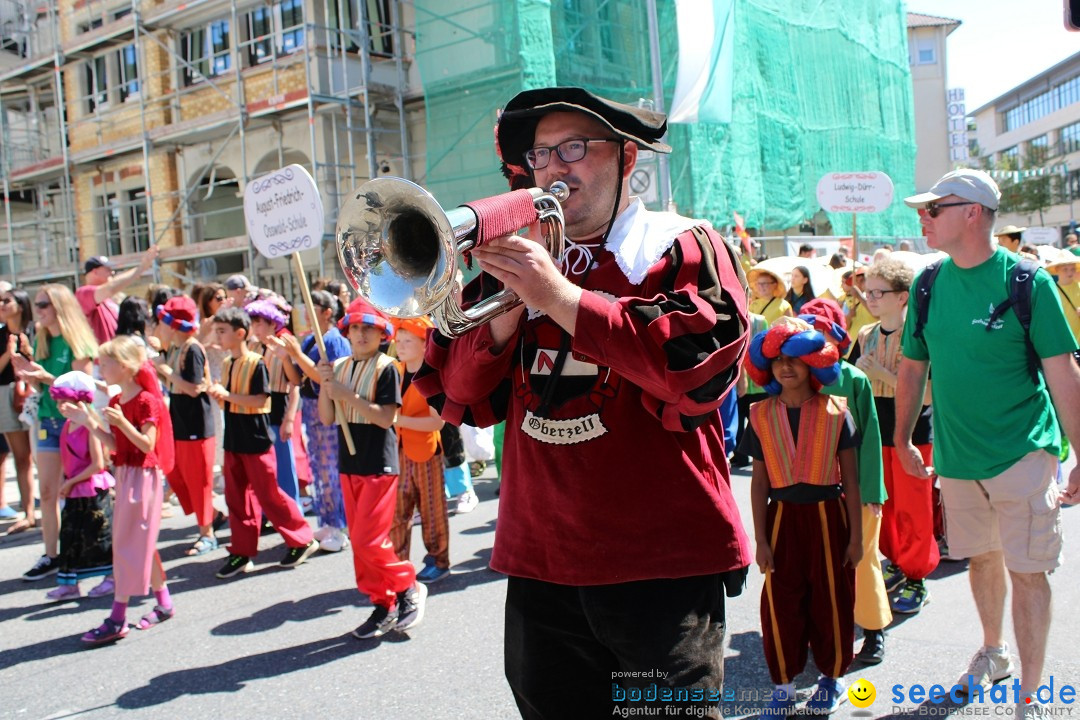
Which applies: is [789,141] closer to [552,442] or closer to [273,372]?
[273,372]

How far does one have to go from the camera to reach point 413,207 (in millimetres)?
1926

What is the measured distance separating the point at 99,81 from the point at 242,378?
61.8 ft

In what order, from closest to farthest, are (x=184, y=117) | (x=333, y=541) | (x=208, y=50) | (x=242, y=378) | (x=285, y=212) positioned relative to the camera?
(x=285, y=212) < (x=242, y=378) < (x=333, y=541) < (x=208, y=50) < (x=184, y=117)

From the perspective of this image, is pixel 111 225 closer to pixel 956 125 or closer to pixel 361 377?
pixel 361 377

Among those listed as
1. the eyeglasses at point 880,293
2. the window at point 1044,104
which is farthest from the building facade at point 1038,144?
the eyeglasses at point 880,293

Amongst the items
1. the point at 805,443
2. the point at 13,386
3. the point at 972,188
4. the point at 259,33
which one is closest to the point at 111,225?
the point at 259,33

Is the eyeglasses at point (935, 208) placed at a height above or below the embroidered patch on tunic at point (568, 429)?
above

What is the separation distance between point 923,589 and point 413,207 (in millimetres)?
3965

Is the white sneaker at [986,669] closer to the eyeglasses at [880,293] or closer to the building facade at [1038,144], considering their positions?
the eyeglasses at [880,293]

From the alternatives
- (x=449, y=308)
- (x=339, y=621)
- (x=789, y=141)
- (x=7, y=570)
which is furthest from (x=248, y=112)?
(x=449, y=308)

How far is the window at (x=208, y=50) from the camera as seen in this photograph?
62.8ft

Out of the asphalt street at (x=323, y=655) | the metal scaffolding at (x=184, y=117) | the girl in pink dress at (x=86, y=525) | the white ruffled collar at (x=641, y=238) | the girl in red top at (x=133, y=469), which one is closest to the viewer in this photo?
the white ruffled collar at (x=641, y=238)

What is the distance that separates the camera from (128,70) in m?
21.2

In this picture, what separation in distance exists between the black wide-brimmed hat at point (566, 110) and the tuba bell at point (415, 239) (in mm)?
261
